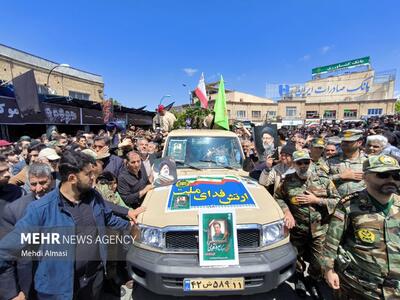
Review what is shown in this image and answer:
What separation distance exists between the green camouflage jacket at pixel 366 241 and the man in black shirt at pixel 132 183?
8.32ft

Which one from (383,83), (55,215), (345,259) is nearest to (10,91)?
(55,215)

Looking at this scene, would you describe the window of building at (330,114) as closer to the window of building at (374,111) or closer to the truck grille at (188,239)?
the window of building at (374,111)

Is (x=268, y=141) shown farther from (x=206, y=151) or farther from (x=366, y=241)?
(x=366, y=241)

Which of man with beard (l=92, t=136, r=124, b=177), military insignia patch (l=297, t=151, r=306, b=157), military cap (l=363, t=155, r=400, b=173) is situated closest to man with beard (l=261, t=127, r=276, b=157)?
military insignia patch (l=297, t=151, r=306, b=157)

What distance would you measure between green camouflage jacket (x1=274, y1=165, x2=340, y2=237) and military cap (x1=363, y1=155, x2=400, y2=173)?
1.11 m

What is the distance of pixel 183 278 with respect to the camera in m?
2.35

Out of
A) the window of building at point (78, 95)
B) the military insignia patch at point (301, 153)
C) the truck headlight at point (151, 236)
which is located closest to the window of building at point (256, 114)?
the window of building at point (78, 95)

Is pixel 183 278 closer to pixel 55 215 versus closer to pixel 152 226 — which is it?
pixel 152 226

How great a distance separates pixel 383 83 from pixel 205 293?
7422 centimetres

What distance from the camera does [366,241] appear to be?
1.89 m

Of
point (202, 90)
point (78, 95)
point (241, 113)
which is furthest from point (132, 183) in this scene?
point (241, 113)

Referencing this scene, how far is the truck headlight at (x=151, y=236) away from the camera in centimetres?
253

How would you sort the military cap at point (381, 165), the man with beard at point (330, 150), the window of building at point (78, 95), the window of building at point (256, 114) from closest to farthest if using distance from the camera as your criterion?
the military cap at point (381, 165)
the man with beard at point (330, 150)
the window of building at point (78, 95)
the window of building at point (256, 114)

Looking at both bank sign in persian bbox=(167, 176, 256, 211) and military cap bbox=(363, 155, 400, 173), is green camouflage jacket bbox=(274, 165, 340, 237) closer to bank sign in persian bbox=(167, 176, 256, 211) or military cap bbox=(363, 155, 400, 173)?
bank sign in persian bbox=(167, 176, 256, 211)
